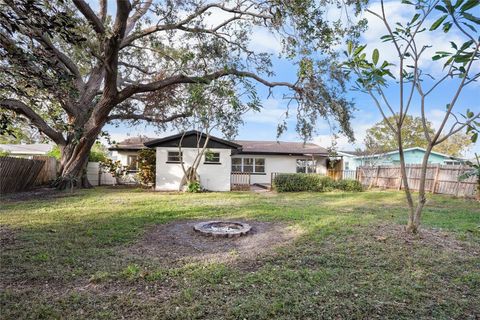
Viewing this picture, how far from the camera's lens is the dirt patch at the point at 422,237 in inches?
219

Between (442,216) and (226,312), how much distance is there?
8.73 metres

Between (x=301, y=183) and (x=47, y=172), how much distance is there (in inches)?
527

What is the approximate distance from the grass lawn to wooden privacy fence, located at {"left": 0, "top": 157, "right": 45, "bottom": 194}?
6.77 m

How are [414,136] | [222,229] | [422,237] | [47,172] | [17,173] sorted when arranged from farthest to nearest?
[414,136]
[47,172]
[17,173]
[222,229]
[422,237]

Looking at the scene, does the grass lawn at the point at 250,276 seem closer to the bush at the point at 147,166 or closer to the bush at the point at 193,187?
the bush at the point at 193,187

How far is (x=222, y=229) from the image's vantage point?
6.70m

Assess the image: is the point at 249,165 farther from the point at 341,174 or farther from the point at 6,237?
the point at 6,237

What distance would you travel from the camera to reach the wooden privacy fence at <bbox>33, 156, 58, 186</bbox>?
15423 mm

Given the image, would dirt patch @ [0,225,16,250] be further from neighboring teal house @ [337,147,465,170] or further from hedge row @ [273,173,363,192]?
neighboring teal house @ [337,147,465,170]

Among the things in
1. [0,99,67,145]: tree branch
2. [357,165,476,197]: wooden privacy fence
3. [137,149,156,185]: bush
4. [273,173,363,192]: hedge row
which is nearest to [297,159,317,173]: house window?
[357,165,476,197]: wooden privacy fence

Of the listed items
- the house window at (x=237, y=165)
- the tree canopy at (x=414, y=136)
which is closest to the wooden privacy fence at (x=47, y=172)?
the house window at (x=237, y=165)

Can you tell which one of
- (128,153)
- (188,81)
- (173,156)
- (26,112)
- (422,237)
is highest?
(188,81)

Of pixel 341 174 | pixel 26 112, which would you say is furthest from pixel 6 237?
pixel 341 174

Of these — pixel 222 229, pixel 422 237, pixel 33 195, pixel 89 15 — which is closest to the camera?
pixel 422 237
